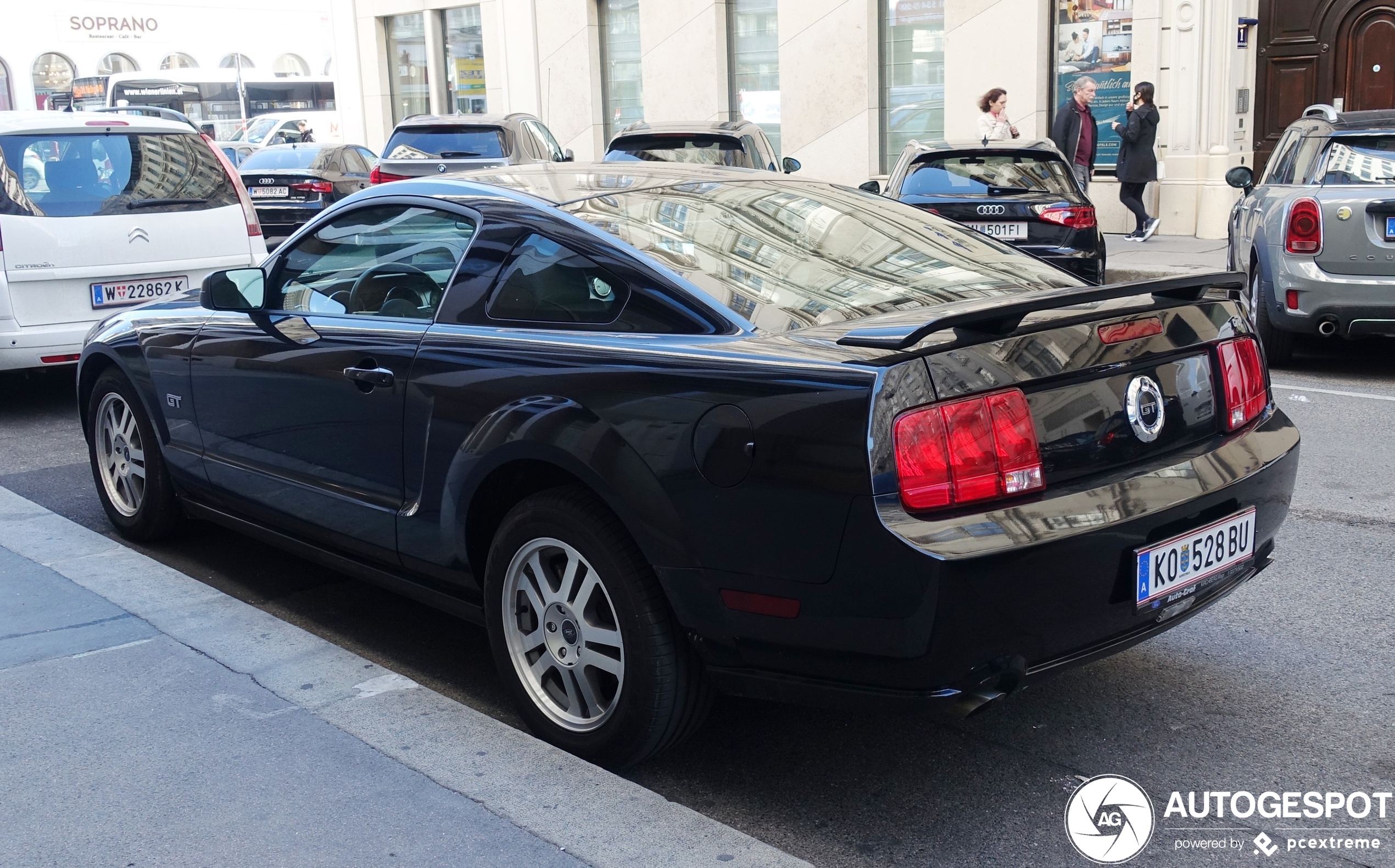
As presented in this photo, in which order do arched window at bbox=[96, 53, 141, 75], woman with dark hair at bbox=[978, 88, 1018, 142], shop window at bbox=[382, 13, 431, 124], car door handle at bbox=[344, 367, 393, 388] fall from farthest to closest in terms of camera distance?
arched window at bbox=[96, 53, 141, 75], shop window at bbox=[382, 13, 431, 124], woman with dark hair at bbox=[978, 88, 1018, 142], car door handle at bbox=[344, 367, 393, 388]

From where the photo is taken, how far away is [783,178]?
4.46 meters

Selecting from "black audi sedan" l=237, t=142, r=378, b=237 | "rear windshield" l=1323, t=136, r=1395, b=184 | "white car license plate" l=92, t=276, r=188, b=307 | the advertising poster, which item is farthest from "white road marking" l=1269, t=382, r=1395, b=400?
"black audi sedan" l=237, t=142, r=378, b=237

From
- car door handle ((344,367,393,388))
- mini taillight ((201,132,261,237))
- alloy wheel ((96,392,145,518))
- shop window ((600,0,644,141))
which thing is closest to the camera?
car door handle ((344,367,393,388))

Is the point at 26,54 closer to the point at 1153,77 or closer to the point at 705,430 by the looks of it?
the point at 1153,77

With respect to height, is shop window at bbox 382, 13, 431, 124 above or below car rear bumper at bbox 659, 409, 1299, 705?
above

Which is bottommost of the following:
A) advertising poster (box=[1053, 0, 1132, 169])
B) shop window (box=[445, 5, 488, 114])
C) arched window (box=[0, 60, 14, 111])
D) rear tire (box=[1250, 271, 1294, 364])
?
rear tire (box=[1250, 271, 1294, 364])

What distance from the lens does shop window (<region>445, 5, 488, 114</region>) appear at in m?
27.1

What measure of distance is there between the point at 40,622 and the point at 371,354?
4.55ft

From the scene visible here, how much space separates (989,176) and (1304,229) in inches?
107

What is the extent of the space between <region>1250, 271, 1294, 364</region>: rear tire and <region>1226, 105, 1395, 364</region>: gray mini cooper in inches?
0.4

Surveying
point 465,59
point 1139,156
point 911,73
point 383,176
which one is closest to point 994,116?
point 1139,156

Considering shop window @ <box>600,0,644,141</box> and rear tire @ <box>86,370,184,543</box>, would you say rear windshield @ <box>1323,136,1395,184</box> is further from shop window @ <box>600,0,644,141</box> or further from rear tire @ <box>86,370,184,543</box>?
shop window @ <box>600,0,644,141</box>

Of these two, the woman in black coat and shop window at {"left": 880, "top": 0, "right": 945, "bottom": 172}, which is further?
shop window at {"left": 880, "top": 0, "right": 945, "bottom": 172}

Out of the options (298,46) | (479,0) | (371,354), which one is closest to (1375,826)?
(371,354)
